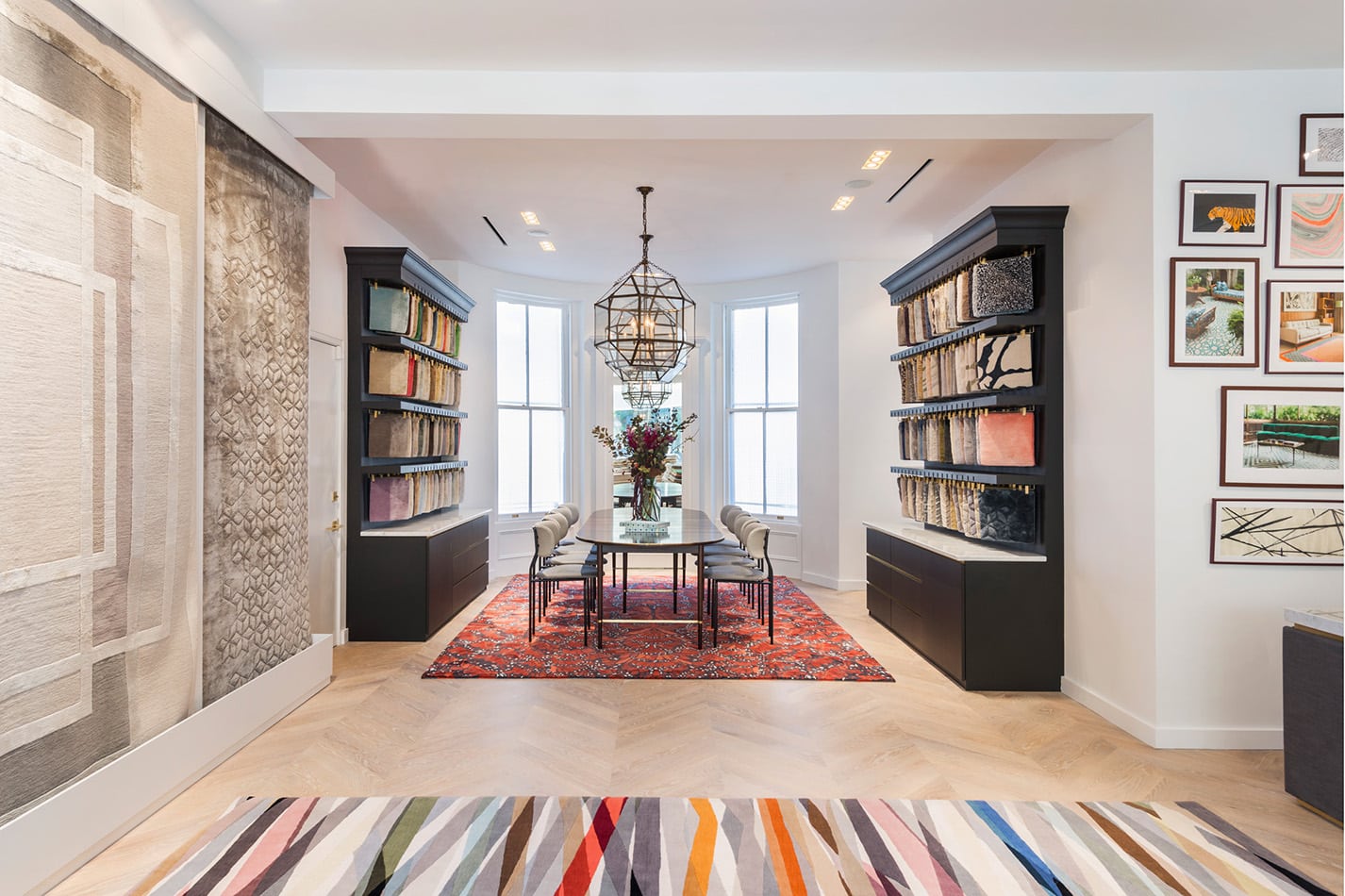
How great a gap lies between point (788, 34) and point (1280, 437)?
117 inches

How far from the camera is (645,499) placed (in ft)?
18.0

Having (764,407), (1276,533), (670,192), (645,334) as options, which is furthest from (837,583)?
(670,192)

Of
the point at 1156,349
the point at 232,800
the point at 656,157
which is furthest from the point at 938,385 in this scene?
the point at 232,800

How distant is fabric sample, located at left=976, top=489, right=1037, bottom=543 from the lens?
157 inches

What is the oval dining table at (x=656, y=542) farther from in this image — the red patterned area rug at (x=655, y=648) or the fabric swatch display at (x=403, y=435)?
the fabric swatch display at (x=403, y=435)

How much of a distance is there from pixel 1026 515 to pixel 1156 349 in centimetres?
122

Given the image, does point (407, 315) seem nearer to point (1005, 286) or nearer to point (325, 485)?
point (325, 485)

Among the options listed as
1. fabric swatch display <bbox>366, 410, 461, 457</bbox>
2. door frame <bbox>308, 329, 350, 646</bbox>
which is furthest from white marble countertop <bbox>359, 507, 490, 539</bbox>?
fabric swatch display <bbox>366, 410, 461, 457</bbox>

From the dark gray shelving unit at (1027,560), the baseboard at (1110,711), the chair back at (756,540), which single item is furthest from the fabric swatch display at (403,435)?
the baseboard at (1110,711)

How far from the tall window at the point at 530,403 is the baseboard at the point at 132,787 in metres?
3.90

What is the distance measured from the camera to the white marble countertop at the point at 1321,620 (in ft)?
8.32

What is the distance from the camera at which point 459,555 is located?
17.8 ft

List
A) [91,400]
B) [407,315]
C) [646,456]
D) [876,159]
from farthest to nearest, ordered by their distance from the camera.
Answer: [646,456], [407,315], [876,159], [91,400]

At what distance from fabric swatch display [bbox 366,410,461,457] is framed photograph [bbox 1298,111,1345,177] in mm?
5476
